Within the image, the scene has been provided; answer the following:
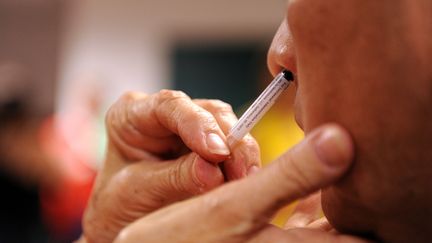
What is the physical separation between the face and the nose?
85 millimetres

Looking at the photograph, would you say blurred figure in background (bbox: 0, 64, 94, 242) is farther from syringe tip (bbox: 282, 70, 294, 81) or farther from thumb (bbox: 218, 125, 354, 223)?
thumb (bbox: 218, 125, 354, 223)

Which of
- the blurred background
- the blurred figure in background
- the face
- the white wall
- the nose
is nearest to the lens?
the face

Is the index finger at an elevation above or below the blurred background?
above

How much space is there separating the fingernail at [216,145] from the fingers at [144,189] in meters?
0.02

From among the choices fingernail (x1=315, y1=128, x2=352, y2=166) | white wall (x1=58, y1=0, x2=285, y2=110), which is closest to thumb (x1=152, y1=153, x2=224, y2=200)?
fingernail (x1=315, y1=128, x2=352, y2=166)

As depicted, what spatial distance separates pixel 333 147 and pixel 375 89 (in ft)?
0.17

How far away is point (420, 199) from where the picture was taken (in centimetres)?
44

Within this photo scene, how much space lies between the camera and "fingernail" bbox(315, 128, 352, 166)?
0.41 m

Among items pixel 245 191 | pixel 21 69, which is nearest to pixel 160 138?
pixel 245 191

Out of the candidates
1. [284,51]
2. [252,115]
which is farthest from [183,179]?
[284,51]

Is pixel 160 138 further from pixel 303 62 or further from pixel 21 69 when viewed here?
pixel 21 69

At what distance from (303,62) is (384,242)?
0.55 feet

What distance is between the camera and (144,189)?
0.77 m

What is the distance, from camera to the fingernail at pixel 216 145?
642 mm
